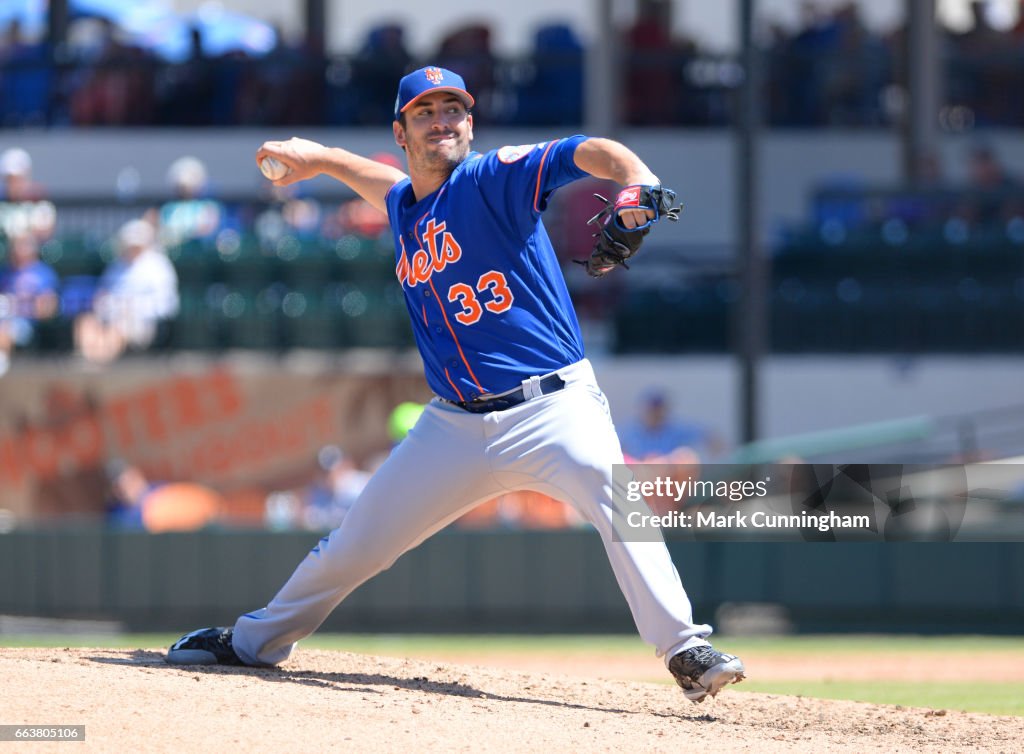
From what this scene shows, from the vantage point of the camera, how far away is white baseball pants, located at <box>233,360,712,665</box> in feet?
15.6

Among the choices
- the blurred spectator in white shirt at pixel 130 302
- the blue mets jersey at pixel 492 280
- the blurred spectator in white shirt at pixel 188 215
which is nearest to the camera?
the blue mets jersey at pixel 492 280

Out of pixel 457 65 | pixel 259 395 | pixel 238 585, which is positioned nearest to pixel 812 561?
pixel 238 585

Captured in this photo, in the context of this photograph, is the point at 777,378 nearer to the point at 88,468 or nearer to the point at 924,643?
the point at 924,643

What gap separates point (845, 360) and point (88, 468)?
5.81m

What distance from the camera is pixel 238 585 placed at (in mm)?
10336

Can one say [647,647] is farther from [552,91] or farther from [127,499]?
[552,91]

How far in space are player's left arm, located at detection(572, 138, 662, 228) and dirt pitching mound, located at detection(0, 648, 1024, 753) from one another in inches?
57.6

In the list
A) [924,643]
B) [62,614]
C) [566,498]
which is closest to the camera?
[566,498]

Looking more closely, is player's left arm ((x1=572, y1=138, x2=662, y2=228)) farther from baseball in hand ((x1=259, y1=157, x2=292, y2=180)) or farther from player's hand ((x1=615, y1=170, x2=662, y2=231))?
baseball in hand ((x1=259, y1=157, x2=292, y2=180))

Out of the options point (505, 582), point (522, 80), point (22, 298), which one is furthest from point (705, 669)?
point (522, 80)

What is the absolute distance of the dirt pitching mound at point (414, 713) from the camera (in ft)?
14.4

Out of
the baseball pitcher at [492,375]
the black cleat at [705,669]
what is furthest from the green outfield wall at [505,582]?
the black cleat at [705,669]

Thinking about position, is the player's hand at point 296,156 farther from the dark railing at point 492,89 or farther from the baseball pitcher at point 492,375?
the dark railing at point 492,89

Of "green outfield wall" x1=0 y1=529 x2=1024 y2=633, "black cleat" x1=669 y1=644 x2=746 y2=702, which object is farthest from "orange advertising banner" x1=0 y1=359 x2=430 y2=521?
"black cleat" x1=669 y1=644 x2=746 y2=702
